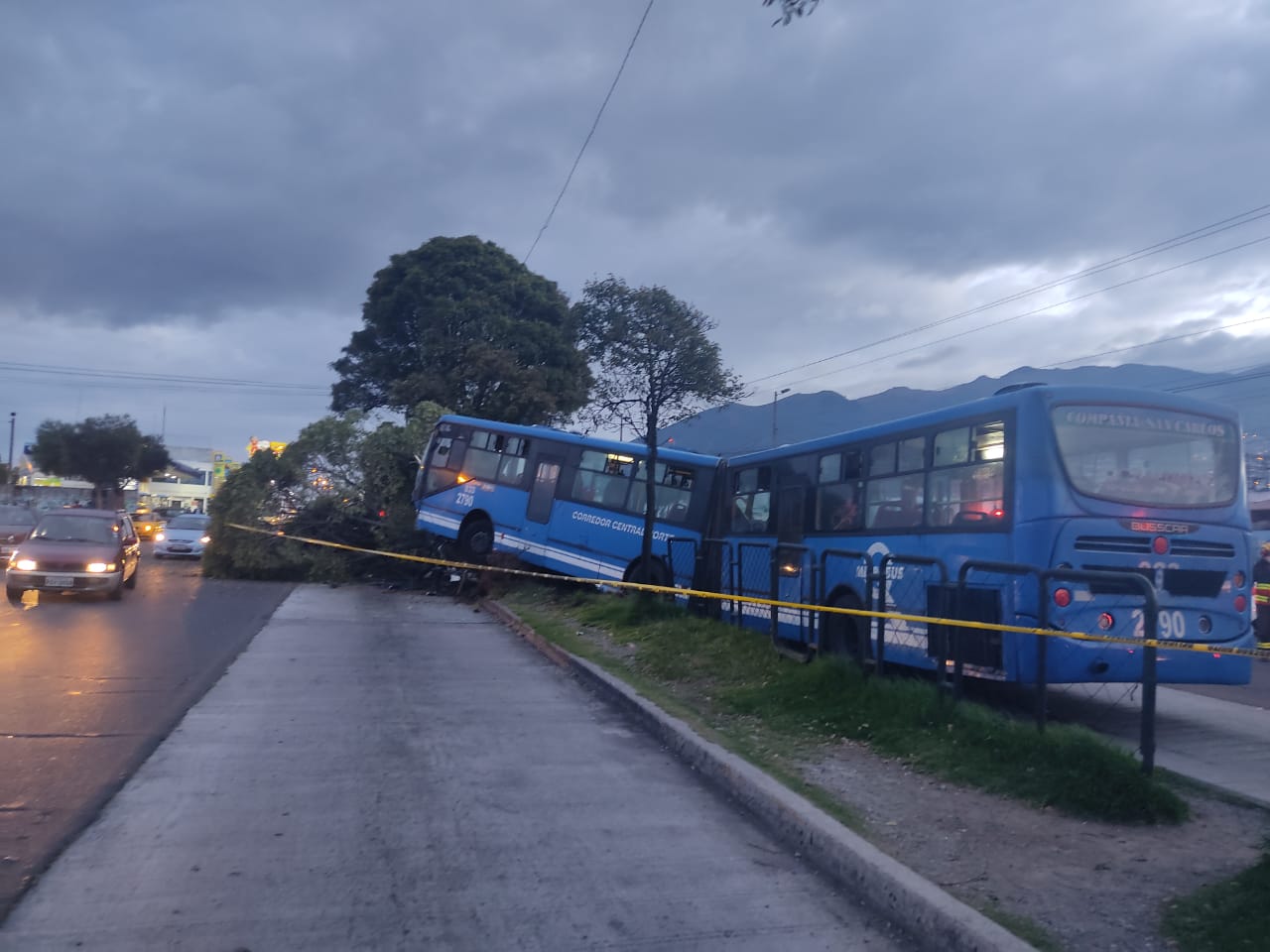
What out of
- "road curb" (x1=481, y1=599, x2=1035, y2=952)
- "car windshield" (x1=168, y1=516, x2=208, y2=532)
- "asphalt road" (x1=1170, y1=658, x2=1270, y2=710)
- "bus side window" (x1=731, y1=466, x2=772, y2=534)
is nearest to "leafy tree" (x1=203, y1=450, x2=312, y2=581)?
"car windshield" (x1=168, y1=516, x2=208, y2=532)

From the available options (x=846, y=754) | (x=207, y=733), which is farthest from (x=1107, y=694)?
(x=207, y=733)

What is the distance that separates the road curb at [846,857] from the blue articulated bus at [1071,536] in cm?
218

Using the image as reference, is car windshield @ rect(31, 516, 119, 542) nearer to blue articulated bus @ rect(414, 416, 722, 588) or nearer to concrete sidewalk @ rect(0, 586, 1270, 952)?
blue articulated bus @ rect(414, 416, 722, 588)

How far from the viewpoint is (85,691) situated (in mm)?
9844

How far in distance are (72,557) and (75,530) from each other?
4.82 ft

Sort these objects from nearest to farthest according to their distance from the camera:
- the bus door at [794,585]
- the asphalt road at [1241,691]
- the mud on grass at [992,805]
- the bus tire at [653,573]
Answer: the mud on grass at [992,805]
the asphalt road at [1241,691]
the bus door at [794,585]
the bus tire at [653,573]

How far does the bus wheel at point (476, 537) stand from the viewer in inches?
859

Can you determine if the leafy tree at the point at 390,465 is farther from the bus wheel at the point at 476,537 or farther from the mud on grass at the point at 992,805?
the mud on grass at the point at 992,805

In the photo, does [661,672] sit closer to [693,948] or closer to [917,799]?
[917,799]

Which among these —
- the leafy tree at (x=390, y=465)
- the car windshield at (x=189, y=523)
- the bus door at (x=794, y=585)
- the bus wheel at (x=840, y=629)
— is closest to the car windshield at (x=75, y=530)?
the leafy tree at (x=390, y=465)

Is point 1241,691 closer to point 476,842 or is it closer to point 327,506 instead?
point 476,842

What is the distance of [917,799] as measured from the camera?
21.1ft

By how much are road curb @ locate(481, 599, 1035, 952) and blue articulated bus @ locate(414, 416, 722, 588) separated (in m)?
9.47

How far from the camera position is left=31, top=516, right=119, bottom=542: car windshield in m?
18.7
